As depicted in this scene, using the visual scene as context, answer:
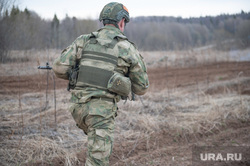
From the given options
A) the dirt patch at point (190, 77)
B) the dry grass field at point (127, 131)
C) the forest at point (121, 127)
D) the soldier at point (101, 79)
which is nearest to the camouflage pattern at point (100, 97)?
the soldier at point (101, 79)

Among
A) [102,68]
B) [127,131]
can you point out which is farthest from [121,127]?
[102,68]

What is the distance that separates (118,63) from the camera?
227 cm

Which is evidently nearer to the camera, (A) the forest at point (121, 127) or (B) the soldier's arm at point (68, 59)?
(B) the soldier's arm at point (68, 59)

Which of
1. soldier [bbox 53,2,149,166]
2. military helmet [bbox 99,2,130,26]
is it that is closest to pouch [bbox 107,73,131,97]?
soldier [bbox 53,2,149,166]

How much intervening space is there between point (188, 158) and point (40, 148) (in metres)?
2.25

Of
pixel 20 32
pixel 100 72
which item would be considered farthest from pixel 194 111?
pixel 20 32

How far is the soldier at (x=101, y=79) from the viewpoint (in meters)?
2.12

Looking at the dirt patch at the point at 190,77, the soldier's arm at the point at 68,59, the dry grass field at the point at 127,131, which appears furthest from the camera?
the dirt patch at the point at 190,77

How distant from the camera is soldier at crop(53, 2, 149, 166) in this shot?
6.95 ft

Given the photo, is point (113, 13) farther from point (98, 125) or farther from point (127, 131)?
point (127, 131)

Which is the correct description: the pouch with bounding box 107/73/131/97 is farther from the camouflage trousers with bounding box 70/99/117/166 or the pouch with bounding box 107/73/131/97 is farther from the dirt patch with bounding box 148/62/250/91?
A: the dirt patch with bounding box 148/62/250/91

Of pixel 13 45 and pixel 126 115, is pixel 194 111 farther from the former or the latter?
pixel 13 45

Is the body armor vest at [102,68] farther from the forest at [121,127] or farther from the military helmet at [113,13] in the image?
the forest at [121,127]

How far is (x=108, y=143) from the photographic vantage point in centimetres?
210
